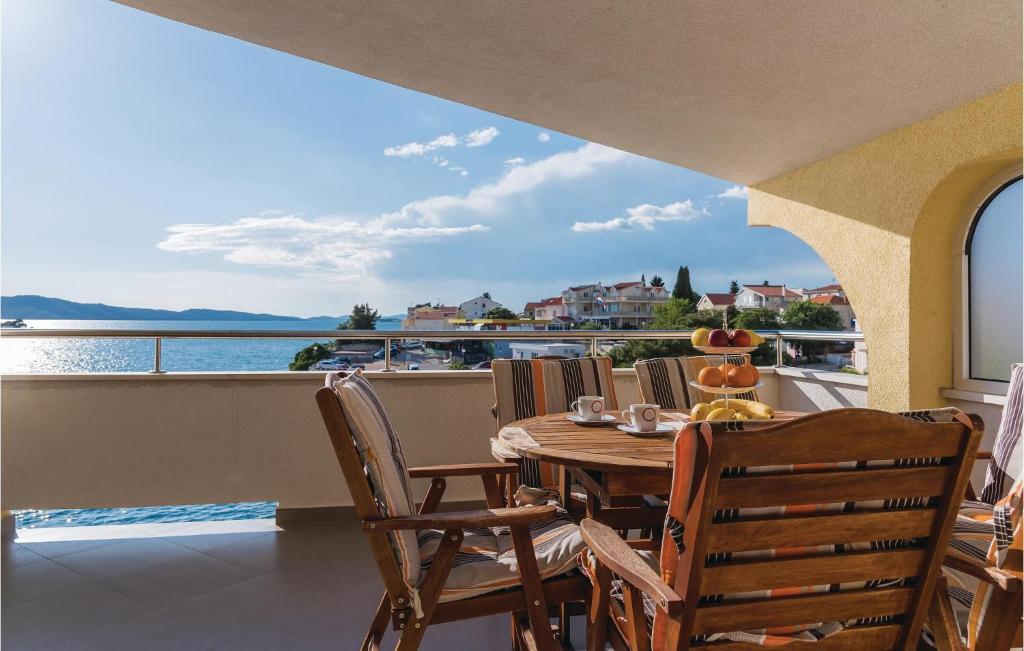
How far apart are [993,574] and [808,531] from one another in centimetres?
49

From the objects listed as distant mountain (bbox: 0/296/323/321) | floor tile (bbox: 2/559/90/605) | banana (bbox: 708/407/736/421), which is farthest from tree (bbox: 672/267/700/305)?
banana (bbox: 708/407/736/421)

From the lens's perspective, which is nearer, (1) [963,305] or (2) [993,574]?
(2) [993,574]

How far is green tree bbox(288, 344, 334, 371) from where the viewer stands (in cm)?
394

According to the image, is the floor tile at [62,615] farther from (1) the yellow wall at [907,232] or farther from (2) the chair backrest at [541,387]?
(1) the yellow wall at [907,232]

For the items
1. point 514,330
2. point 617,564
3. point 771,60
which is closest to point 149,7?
point 514,330

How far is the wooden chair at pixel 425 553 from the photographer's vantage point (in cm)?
155

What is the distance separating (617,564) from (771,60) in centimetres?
265

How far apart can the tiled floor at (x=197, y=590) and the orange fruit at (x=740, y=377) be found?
4.16ft

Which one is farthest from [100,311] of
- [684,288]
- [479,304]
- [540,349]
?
[540,349]

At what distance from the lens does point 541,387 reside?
9.93 feet

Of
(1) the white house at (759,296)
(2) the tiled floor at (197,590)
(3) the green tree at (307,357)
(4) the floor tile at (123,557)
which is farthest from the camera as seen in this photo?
(1) the white house at (759,296)

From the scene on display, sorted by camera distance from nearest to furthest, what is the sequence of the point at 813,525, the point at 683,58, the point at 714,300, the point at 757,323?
the point at 813,525, the point at 683,58, the point at 757,323, the point at 714,300

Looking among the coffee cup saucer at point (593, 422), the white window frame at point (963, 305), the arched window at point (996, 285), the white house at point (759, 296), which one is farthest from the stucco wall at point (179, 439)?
the white house at point (759, 296)

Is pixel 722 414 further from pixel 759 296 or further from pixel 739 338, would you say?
pixel 759 296
